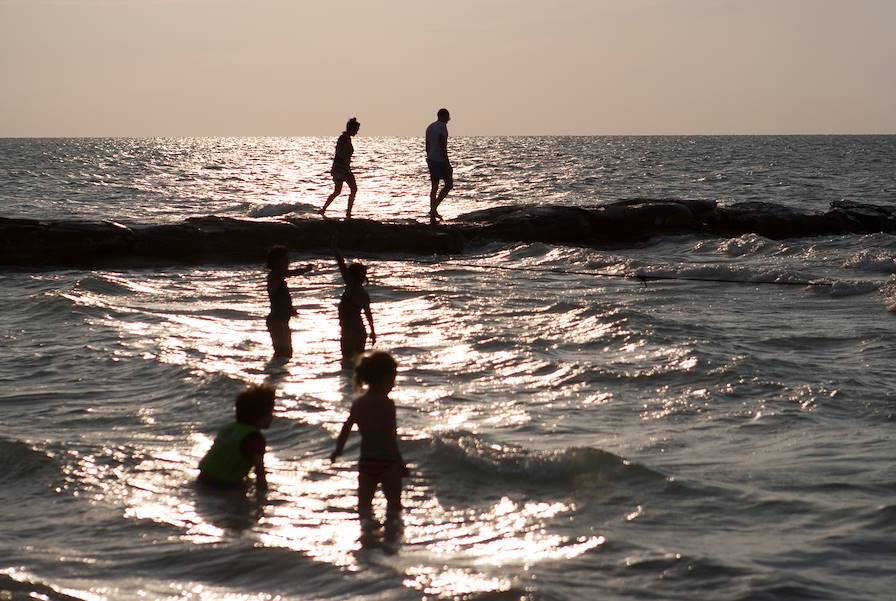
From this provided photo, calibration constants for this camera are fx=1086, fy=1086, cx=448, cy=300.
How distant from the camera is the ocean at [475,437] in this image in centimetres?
582

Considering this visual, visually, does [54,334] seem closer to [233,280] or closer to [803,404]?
[233,280]

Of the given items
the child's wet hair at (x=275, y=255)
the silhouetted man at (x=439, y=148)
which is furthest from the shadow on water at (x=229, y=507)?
the silhouetted man at (x=439, y=148)

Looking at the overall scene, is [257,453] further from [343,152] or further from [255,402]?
[343,152]

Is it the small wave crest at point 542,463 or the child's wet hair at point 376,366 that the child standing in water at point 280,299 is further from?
the child's wet hair at point 376,366

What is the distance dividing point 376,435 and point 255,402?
3.03 ft

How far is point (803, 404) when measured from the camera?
32.0ft

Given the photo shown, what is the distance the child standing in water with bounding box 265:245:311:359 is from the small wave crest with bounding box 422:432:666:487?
10.7ft

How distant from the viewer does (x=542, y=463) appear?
7641 mm

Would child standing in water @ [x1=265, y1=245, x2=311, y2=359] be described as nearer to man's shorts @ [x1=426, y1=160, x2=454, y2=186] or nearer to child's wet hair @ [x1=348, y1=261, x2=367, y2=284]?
child's wet hair @ [x1=348, y1=261, x2=367, y2=284]

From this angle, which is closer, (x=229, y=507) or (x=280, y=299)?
(x=229, y=507)

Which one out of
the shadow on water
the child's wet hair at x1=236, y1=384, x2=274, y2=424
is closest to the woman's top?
the shadow on water

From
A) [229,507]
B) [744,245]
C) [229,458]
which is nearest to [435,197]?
[744,245]

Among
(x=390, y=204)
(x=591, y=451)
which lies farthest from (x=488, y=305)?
(x=390, y=204)

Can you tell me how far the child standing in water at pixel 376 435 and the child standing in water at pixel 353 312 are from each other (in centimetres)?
365
